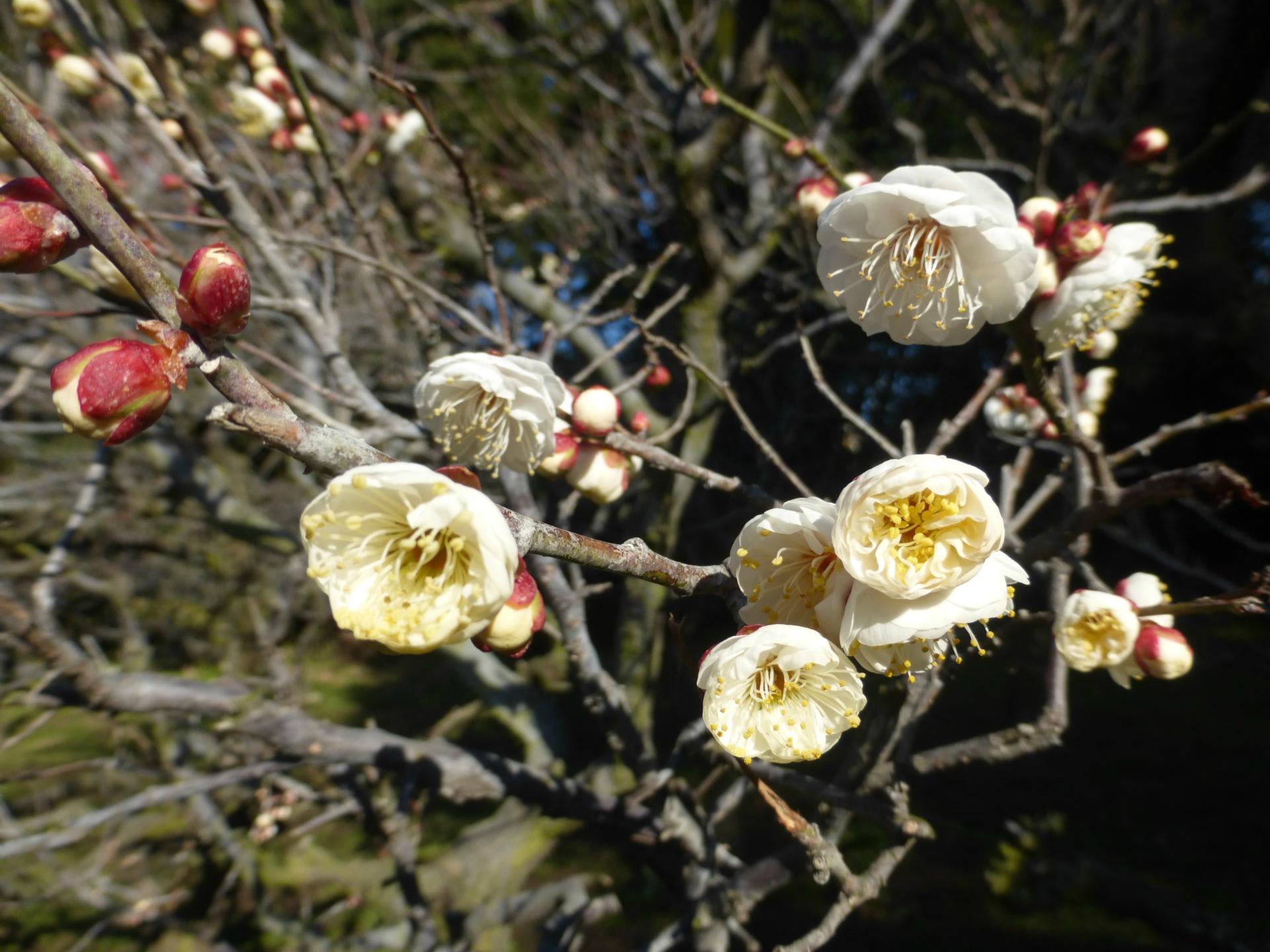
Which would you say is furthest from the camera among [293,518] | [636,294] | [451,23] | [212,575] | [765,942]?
[212,575]

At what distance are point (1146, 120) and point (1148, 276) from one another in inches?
174

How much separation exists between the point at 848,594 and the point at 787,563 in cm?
12

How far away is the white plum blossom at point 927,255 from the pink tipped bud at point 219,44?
109 inches

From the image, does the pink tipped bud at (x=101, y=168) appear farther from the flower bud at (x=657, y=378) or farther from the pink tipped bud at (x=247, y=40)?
the flower bud at (x=657, y=378)

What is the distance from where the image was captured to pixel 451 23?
→ 4.21m

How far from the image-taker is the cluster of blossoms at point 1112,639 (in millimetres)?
1257

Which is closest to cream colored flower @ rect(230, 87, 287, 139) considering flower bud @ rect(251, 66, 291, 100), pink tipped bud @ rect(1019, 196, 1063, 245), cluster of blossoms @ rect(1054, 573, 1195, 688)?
flower bud @ rect(251, 66, 291, 100)

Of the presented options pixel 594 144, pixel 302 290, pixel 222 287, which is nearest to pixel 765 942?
pixel 302 290

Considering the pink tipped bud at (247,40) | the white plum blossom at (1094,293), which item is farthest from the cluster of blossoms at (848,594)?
the pink tipped bud at (247,40)

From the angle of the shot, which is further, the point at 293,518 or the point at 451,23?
the point at 293,518

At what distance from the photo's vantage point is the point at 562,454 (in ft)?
4.44

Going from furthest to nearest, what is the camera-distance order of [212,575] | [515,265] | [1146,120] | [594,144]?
[212,575]
[515,265]
[594,144]
[1146,120]

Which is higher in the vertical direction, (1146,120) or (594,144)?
(1146,120)

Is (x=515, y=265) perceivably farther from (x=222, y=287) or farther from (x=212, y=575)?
(x=222, y=287)
